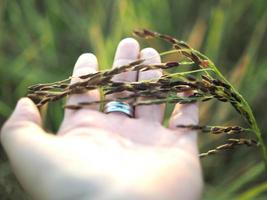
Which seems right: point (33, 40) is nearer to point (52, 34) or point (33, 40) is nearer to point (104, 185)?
point (52, 34)

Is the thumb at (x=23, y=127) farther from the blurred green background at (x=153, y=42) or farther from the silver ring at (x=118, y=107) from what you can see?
the blurred green background at (x=153, y=42)

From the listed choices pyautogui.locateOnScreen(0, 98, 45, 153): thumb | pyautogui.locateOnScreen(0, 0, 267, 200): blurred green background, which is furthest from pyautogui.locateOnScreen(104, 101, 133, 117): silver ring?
pyautogui.locateOnScreen(0, 0, 267, 200): blurred green background

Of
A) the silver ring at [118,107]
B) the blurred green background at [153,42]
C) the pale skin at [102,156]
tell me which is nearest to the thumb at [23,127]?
the pale skin at [102,156]

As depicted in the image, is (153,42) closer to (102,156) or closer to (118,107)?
(118,107)

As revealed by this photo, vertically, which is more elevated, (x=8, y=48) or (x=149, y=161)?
(x=8, y=48)

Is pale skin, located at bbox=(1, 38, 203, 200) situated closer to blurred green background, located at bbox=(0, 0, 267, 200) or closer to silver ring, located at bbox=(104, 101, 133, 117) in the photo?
silver ring, located at bbox=(104, 101, 133, 117)

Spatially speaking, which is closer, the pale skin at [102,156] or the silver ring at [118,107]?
the pale skin at [102,156]

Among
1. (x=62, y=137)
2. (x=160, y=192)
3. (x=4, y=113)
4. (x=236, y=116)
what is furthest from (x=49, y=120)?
(x=160, y=192)
